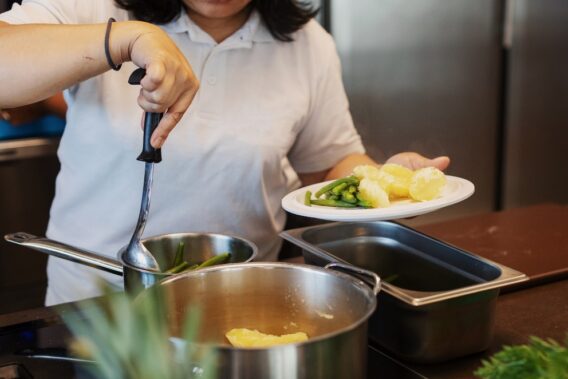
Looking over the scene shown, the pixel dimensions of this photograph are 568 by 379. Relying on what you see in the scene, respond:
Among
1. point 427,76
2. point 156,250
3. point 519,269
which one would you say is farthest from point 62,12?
point 427,76

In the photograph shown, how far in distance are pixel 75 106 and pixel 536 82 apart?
2.16 metres

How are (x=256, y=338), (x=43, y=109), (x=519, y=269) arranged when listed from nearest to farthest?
(x=256, y=338) → (x=519, y=269) → (x=43, y=109)

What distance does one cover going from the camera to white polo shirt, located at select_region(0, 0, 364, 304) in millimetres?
1489

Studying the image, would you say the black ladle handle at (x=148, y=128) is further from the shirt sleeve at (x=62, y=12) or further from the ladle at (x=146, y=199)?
the shirt sleeve at (x=62, y=12)

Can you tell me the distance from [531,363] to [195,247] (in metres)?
0.61

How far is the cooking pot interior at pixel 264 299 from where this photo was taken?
998mm

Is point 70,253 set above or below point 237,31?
below

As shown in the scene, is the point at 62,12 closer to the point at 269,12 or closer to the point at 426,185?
the point at 269,12

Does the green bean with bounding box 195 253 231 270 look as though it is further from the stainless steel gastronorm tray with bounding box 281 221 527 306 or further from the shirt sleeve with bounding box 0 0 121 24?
the shirt sleeve with bounding box 0 0 121 24

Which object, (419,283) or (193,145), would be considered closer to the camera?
(419,283)

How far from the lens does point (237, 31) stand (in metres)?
1.59

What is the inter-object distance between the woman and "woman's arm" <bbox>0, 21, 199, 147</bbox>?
170mm

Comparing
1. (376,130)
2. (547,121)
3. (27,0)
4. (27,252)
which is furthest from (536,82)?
(27,0)

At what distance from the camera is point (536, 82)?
10.3 feet
